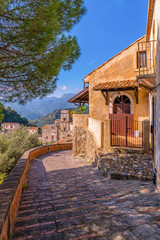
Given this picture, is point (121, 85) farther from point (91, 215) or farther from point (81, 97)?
point (91, 215)

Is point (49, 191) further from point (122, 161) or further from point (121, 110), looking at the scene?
point (121, 110)

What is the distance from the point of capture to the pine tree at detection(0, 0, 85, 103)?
472 cm

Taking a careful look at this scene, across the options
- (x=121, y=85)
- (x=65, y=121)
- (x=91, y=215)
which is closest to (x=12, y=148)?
(x=121, y=85)

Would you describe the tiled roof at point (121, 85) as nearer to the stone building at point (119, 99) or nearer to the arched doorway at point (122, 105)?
the stone building at point (119, 99)

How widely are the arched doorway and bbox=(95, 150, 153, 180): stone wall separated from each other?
4246 millimetres

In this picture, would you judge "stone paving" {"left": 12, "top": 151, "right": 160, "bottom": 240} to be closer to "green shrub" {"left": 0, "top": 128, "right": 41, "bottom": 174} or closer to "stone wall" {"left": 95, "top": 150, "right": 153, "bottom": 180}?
"stone wall" {"left": 95, "top": 150, "right": 153, "bottom": 180}

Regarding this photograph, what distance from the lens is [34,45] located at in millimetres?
4922

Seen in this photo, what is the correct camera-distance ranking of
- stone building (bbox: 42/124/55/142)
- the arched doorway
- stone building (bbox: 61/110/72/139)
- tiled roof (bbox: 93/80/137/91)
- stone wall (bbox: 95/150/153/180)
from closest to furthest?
stone wall (bbox: 95/150/153/180), tiled roof (bbox: 93/80/137/91), the arched doorway, stone building (bbox: 61/110/72/139), stone building (bbox: 42/124/55/142)

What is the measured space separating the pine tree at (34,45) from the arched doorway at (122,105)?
18.4ft

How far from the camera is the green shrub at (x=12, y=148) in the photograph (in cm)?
1006

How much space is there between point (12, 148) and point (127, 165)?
370 inches

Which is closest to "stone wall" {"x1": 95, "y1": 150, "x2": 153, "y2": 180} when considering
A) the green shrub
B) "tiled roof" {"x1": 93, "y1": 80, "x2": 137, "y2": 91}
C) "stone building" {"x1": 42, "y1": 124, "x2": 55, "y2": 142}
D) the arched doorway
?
the arched doorway

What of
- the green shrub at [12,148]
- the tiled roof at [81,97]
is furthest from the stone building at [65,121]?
the tiled roof at [81,97]

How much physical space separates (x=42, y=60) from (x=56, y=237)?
18.3 feet
